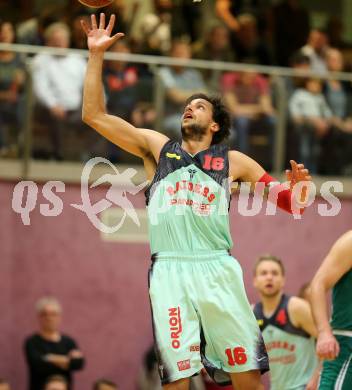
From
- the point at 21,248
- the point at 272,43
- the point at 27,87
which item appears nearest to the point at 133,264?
the point at 21,248

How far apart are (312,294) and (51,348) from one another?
528 centimetres

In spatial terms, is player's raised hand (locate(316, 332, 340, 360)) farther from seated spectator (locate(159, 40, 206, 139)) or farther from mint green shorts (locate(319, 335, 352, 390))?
seated spectator (locate(159, 40, 206, 139))

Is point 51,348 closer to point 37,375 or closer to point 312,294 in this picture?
point 37,375

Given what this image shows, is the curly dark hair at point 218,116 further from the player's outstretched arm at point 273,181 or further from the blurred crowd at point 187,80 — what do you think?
the blurred crowd at point 187,80

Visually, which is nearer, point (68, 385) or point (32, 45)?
point (68, 385)

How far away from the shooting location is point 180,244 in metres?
8.03

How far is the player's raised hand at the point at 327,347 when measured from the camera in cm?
793

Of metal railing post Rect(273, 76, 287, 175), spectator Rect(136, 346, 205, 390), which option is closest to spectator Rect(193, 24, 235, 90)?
metal railing post Rect(273, 76, 287, 175)

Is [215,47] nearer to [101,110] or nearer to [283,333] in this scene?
Result: [283,333]

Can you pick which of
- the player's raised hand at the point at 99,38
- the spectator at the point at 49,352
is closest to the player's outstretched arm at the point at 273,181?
the player's raised hand at the point at 99,38

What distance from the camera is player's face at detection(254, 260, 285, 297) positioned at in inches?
415

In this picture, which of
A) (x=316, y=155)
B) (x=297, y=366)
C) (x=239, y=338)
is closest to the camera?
(x=239, y=338)

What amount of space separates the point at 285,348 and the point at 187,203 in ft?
10.2

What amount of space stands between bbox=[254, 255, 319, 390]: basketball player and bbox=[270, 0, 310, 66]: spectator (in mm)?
6316
